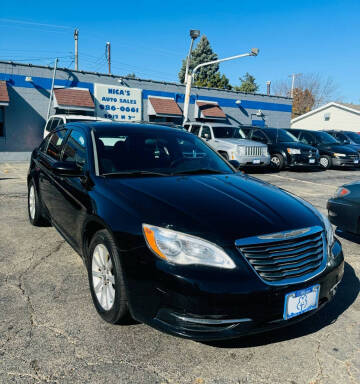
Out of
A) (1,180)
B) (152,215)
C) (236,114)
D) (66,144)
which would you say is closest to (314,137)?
(236,114)

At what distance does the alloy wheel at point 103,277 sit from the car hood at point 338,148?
14895 millimetres

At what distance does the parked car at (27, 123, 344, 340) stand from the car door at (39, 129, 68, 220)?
A: 73cm

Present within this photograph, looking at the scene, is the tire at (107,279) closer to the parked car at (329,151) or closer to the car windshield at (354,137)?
the parked car at (329,151)

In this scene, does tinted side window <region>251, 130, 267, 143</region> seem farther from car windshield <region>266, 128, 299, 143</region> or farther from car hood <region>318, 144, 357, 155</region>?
car hood <region>318, 144, 357, 155</region>

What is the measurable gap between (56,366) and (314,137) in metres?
16.8

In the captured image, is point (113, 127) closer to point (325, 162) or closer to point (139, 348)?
point (139, 348)

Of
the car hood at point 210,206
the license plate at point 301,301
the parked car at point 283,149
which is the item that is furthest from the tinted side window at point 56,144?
the parked car at point 283,149

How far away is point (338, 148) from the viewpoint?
15.8 m

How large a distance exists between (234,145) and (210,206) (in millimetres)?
10504

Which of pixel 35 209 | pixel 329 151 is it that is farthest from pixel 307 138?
pixel 35 209

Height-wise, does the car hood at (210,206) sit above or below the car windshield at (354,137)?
below

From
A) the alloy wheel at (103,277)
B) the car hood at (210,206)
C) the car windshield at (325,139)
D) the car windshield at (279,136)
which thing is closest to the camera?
the car hood at (210,206)

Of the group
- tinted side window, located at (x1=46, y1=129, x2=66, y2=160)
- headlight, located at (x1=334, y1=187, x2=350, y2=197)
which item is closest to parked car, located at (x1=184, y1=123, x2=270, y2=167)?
headlight, located at (x1=334, y1=187, x2=350, y2=197)

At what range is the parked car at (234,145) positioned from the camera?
506 inches
